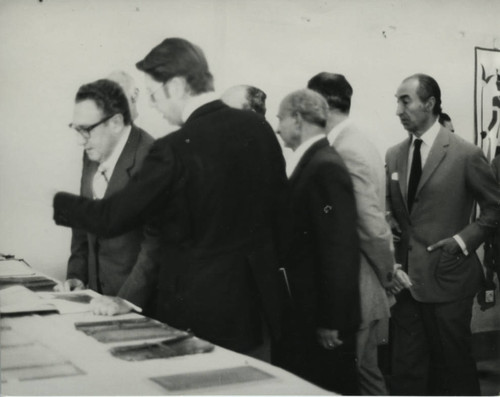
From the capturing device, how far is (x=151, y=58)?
237 cm

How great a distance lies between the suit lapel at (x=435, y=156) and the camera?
273 cm

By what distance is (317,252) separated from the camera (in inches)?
95.9

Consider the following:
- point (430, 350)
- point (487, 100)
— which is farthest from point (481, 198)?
point (430, 350)

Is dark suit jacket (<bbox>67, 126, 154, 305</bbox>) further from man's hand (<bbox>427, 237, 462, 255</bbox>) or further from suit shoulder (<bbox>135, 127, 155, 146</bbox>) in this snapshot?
man's hand (<bbox>427, 237, 462, 255</bbox>)

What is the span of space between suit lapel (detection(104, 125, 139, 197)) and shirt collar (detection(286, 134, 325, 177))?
554mm

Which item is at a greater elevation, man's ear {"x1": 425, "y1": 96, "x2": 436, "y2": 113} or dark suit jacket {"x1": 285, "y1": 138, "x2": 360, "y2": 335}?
man's ear {"x1": 425, "y1": 96, "x2": 436, "y2": 113}

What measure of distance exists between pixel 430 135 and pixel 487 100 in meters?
0.34

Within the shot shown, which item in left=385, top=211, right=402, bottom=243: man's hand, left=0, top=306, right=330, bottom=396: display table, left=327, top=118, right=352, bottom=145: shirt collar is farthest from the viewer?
left=385, top=211, right=402, bottom=243: man's hand

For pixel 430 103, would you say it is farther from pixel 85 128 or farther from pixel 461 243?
pixel 85 128

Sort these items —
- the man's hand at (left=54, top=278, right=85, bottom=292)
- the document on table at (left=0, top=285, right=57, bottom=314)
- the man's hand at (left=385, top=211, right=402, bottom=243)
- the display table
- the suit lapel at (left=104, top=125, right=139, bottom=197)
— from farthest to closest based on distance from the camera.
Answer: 1. the man's hand at (left=385, top=211, right=402, bottom=243)
2. the man's hand at (left=54, top=278, right=85, bottom=292)
3. the suit lapel at (left=104, top=125, right=139, bottom=197)
4. the document on table at (left=0, top=285, right=57, bottom=314)
5. the display table

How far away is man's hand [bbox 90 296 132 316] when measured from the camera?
2168 millimetres

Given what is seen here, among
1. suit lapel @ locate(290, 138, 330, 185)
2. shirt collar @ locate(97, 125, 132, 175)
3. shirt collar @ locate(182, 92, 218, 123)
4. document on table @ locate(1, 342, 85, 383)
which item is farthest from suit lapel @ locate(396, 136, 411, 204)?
document on table @ locate(1, 342, 85, 383)

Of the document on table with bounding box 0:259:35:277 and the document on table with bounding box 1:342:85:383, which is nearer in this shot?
the document on table with bounding box 1:342:85:383

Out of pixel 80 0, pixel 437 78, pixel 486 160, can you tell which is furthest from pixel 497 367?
pixel 80 0
